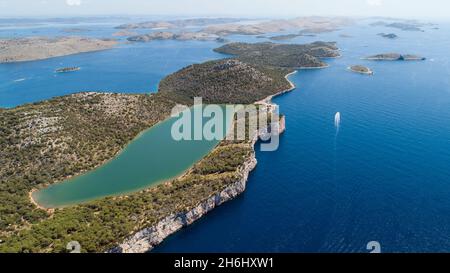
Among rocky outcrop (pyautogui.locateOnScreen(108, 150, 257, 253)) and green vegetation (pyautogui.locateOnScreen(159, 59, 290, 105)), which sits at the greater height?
green vegetation (pyautogui.locateOnScreen(159, 59, 290, 105))

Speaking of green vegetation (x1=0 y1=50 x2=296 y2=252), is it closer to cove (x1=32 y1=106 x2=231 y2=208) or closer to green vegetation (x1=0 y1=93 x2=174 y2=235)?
green vegetation (x1=0 y1=93 x2=174 y2=235)

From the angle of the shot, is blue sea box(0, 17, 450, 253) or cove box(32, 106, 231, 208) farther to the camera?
cove box(32, 106, 231, 208)

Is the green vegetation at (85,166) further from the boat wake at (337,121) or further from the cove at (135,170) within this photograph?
the boat wake at (337,121)

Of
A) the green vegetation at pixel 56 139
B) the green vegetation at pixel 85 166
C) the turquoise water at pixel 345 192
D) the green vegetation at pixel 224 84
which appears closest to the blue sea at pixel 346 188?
the turquoise water at pixel 345 192

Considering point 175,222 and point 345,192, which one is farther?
point 345,192

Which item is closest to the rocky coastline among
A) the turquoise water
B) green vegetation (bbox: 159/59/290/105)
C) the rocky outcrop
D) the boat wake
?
the rocky outcrop

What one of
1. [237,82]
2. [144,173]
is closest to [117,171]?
[144,173]

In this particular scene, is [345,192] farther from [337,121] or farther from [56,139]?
[56,139]

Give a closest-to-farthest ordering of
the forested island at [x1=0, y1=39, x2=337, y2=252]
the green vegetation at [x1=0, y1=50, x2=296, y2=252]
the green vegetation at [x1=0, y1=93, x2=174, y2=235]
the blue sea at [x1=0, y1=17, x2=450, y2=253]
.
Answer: the forested island at [x1=0, y1=39, x2=337, y2=252] < the green vegetation at [x1=0, y1=50, x2=296, y2=252] < the blue sea at [x1=0, y1=17, x2=450, y2=253] < the green vegetation at [x1=0, y1=93, x2=174, y2=235]

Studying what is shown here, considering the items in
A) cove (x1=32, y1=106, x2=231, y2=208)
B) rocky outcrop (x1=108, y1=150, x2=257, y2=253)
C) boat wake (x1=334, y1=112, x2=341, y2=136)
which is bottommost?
rocky outcrop (x1=108, y1=150, x2=257, y2=253)

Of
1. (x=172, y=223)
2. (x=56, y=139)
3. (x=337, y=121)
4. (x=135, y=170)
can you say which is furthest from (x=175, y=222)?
(x=337, y=121)
